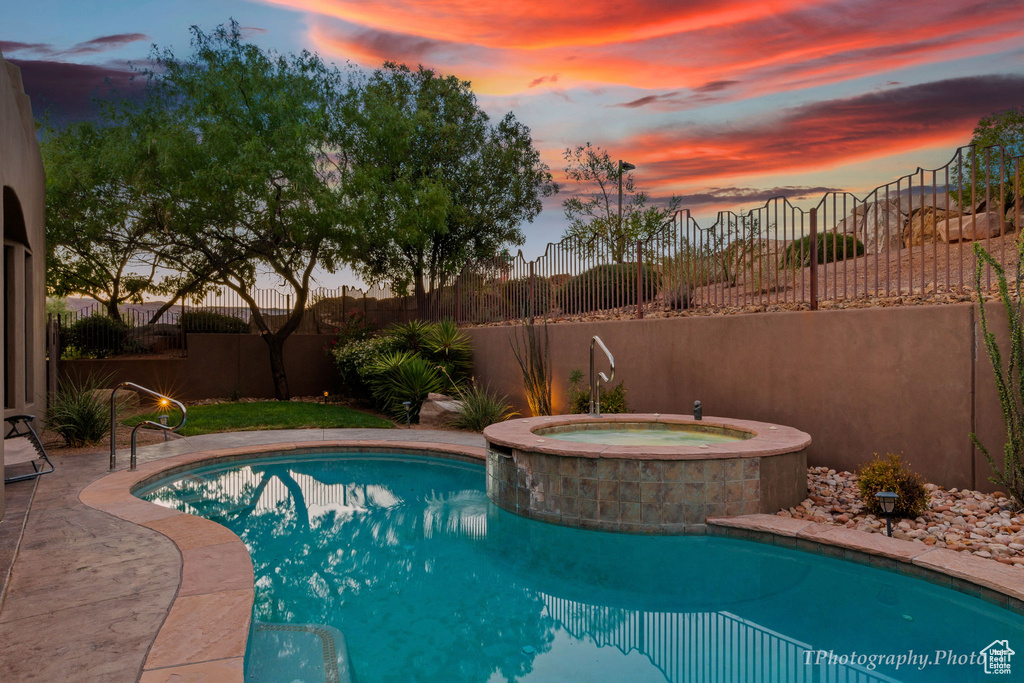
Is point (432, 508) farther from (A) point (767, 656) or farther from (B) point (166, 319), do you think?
(B) point (166, 319)

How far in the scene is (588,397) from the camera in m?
8.16

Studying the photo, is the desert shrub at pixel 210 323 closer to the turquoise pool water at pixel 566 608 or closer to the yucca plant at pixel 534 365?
the yucca plant at pixel 534 365

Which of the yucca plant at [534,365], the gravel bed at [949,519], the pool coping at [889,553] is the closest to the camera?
the pool coping at [889,553]

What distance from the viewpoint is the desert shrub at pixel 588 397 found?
7.77 meters

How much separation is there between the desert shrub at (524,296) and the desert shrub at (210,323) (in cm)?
754

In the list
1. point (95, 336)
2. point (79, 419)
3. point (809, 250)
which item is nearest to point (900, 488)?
point (809, 250)

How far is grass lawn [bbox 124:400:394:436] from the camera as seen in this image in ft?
32.4


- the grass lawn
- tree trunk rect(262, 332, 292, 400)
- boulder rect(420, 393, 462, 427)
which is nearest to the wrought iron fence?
tree trunk rect(262, 332, 292, 400)

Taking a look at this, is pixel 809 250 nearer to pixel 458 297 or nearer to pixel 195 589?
pixel 195 589

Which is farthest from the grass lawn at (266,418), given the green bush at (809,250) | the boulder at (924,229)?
the boulder at (924,229)

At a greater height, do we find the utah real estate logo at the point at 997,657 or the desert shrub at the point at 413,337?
the desert shrub at the point at 413,337

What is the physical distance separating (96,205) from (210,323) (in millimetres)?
3612

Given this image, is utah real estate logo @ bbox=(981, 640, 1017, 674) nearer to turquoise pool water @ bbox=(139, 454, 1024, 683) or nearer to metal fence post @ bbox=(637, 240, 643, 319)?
turquoise pool water @ bbox=(139, 454, 1024, 683)

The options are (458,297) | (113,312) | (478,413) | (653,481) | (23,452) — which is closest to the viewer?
(653,481)
